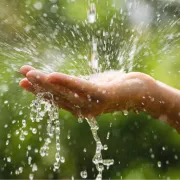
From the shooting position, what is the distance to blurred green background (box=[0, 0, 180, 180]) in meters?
6.02

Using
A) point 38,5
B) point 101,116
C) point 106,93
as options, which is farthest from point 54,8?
point 106,93

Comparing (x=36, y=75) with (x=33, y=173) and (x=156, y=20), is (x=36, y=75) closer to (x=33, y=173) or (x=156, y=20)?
(x=156, y=20)

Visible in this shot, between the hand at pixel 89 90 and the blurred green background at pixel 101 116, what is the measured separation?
149 inches

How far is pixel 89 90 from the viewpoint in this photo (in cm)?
188

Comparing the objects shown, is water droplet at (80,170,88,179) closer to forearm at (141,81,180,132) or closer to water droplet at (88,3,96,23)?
water droplet at (88,3,96,23)

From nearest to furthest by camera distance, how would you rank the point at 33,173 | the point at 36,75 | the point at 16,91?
1. the point at 36,75
2. the point at 16,91
3. the point at 33,173

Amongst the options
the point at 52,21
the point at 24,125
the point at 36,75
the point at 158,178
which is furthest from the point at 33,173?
the point at 36,75

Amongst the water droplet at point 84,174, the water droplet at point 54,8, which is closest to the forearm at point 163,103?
the water droplet at point 54,8

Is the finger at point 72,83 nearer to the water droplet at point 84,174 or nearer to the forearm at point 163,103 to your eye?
the forearm at point 163,103

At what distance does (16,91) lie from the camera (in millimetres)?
6145

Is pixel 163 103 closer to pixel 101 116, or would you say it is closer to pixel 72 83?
pixel 72 83

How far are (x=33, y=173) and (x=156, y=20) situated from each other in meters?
2.74

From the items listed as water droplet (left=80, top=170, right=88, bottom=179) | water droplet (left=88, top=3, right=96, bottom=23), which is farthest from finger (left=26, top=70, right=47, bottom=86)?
water droplet (left=80, top=170, right=88, bottom=179)

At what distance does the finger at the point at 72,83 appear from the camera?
1779 millimetres
